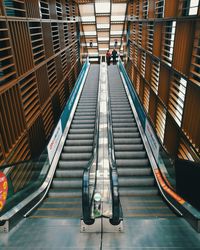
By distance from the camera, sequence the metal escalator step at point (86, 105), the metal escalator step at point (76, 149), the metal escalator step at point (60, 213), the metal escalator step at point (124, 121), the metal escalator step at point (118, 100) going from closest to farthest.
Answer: the metal escalator step at point (60, 213) < the metal escalator step at point (76, 149) < the metal escalator step at point (124, 121) < the metal escalator step at point (86, 105) < the metal escalator step at point (118, 100)

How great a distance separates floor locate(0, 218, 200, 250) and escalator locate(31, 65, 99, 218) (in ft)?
2.86

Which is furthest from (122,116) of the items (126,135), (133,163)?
(133,163)

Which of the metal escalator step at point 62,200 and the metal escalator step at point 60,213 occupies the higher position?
the metal escalator step at point 60,213

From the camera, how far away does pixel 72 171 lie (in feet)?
23.0

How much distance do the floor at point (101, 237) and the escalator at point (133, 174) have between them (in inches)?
Result: 35.2

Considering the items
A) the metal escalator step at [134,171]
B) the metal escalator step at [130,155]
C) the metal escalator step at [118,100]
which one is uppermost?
the metal escalator step at [118,100]

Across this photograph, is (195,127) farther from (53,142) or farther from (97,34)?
(97,34)

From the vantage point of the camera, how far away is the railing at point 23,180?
4.27 meters

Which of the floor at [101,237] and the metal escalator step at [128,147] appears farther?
the metal escalator step at [128,147]

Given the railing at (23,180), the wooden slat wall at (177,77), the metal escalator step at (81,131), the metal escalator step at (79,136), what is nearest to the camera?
the railing at (23,180)

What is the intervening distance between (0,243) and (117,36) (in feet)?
82.2

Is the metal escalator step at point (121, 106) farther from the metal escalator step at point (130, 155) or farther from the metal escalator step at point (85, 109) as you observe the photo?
the metal escalator step at point (130, 155)

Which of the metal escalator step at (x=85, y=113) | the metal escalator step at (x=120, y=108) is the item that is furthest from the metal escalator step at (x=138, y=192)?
the metal escalator step at (x=120, y=108)

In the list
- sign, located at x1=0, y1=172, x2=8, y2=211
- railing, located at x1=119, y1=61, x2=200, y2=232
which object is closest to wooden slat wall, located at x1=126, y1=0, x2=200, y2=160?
railing, located at x1=119, y1=61, x2=200, y2=232
